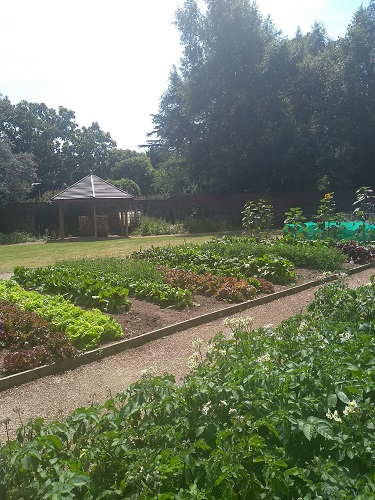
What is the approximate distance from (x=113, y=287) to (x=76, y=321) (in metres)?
2.04

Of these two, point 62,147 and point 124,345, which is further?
point 62,147

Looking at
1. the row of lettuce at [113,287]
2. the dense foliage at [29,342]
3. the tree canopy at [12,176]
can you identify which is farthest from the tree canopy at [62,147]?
the dense foliage at [29,342]

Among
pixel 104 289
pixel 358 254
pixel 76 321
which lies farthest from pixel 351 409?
pixel 358 254

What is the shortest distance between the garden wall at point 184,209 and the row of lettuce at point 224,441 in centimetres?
2556

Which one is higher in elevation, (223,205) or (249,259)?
(223,205)

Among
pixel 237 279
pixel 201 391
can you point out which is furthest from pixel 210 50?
pixel 201 391

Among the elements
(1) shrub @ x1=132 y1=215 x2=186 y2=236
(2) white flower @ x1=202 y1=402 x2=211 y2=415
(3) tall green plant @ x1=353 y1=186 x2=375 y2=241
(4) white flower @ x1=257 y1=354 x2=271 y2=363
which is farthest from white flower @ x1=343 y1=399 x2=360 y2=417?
(1) shrub @ x1=132 y1=215 x2=186 y2=236

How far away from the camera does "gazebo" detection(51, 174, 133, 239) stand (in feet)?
84.6

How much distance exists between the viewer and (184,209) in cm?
3041

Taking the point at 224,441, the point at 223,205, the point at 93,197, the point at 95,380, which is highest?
the point at 93,197

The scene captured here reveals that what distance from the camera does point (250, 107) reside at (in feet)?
102

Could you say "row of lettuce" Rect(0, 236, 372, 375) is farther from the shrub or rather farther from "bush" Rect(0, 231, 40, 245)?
"bush" Rect(0, 231, 40, 245)

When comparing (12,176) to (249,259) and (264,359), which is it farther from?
(264,359)

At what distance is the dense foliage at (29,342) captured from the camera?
5.55 m
